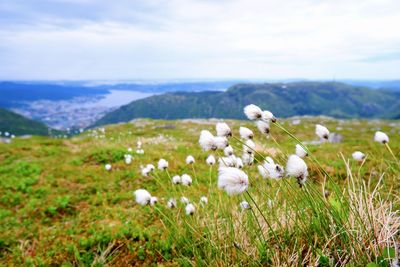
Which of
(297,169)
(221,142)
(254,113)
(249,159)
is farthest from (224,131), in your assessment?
(249,159)

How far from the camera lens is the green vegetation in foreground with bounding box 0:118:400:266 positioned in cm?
331

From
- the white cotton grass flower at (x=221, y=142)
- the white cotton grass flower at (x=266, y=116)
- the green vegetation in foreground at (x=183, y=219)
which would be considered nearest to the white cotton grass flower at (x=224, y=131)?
the white cotton grass flower at (x=221, y=142)

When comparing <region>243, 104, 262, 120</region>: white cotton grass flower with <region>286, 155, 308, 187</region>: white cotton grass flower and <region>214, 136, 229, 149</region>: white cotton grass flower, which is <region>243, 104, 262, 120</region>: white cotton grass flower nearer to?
<region>214, 136, 229, 149</region>: white cotton grass flower

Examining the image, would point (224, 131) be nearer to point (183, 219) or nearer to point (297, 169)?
point (297, 169)

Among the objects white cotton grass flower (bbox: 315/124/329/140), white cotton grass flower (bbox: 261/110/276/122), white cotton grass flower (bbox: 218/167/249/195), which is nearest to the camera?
white cotton grass flower (bbox: 218/167/249/195)

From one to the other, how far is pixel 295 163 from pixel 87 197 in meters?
8.28

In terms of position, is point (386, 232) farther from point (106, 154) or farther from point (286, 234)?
point (106, 154)

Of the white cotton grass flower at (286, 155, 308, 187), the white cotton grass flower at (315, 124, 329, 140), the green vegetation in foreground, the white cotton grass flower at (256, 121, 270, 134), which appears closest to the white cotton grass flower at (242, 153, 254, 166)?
the green vegetation in foreground

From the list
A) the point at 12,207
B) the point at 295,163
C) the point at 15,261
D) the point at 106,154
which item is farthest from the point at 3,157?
the point at 295,163

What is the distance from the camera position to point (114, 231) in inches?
250

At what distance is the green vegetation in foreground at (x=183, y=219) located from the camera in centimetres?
331

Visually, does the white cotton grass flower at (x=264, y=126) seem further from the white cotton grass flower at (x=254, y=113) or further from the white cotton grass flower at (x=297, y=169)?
the white cotton grass flower at (x=297, y=169)

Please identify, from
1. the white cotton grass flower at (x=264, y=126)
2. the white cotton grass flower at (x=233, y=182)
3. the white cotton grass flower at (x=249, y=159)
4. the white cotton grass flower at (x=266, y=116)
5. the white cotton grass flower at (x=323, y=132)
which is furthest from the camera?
the white cotton grass flower at (x=249, y=159)

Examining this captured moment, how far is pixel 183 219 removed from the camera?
4281mm
